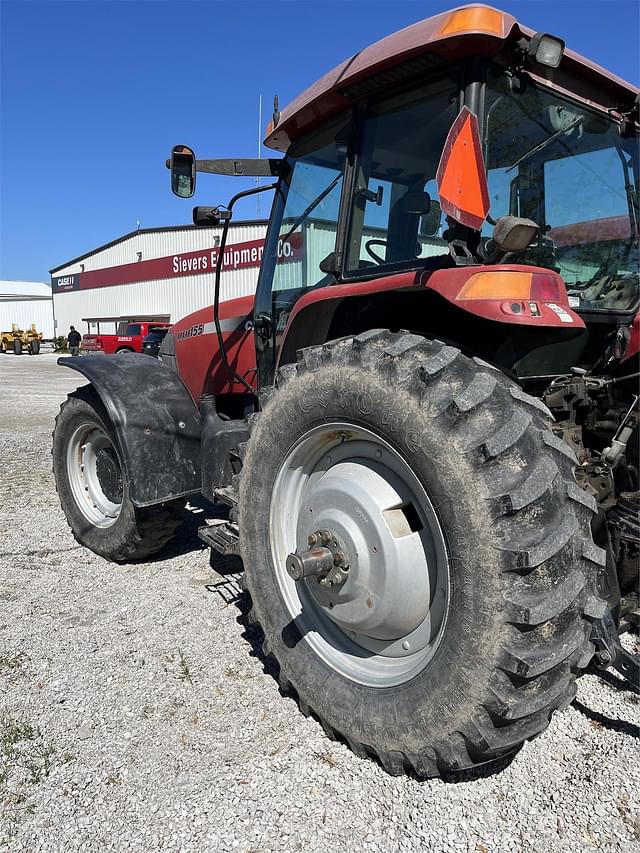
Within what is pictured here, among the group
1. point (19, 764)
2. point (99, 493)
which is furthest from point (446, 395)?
point (99, 493)

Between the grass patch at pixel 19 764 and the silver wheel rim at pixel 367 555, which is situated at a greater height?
the silver wheel rim at pixel 367 555

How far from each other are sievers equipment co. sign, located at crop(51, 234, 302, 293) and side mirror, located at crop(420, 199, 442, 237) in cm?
1670

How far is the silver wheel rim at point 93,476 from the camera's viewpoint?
4.11 m

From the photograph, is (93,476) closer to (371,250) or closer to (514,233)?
(371,250)

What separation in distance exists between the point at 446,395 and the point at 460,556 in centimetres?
48

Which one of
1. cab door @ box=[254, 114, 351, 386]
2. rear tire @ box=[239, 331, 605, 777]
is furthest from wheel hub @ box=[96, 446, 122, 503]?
rear tire @ box=[239, 331, 605, 777]

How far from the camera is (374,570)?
2.16 m

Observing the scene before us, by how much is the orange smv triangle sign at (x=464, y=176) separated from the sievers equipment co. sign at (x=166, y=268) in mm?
17282

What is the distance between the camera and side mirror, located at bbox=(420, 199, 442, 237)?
2.45 metres

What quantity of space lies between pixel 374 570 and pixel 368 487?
0.29 m

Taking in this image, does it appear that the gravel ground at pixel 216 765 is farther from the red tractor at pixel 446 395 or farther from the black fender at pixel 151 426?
the black fender at pixel 151 426

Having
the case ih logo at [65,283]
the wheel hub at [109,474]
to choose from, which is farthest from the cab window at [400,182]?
the case ih logo at [65,283]

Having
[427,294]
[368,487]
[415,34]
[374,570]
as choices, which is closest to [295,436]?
[368,487]

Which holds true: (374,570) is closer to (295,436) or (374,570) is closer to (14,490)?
(295,436)
